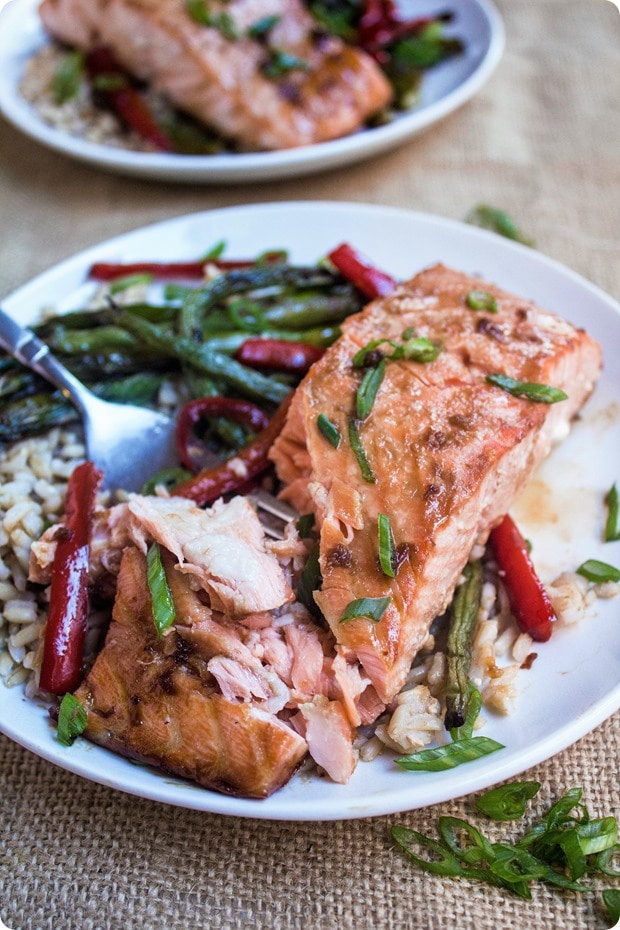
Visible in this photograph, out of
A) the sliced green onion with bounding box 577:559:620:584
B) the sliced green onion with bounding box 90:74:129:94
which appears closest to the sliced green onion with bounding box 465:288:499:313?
the sliced green onion with bounding box 577:559:620:584

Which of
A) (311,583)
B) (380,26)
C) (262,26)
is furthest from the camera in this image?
(380,26)

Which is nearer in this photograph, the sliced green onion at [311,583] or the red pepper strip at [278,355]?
the sliced green onion at [311,583]

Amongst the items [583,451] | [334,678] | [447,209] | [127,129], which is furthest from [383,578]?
[127,129]

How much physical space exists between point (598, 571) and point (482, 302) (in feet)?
4.51

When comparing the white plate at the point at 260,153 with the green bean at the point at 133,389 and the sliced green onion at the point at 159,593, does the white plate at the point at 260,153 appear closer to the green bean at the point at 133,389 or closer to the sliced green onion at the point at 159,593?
the green bean at the point at 133,389

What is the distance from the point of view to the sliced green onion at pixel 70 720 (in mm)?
3164

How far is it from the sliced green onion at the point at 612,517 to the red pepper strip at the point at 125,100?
4.34 metres

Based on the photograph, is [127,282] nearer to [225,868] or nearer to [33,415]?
[33,415]

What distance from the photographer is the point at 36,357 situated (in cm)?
443

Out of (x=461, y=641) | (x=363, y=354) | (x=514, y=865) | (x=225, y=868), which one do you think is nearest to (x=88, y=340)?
(x=363, y=354)

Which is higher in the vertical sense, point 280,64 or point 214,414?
point 280,64

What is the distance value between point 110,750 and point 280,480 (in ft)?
4.92

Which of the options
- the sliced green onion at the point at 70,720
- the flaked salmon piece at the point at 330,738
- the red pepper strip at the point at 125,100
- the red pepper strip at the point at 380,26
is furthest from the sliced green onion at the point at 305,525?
the red pepper strip at the point at 380,26

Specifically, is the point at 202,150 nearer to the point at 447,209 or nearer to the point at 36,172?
the point at 36,172
